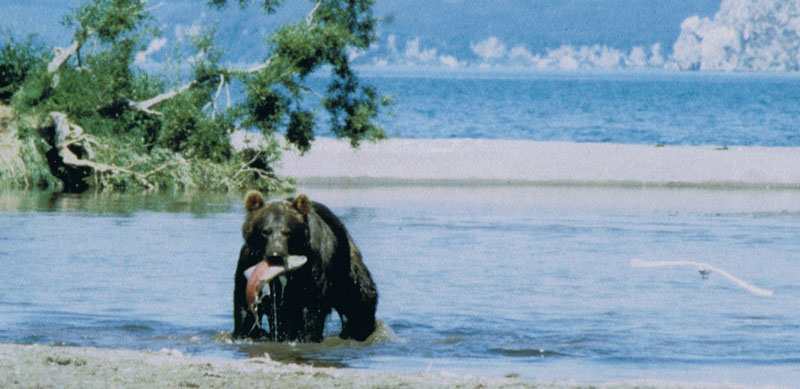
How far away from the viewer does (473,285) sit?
45.2 feet

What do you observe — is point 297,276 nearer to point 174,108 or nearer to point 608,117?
point 174,108

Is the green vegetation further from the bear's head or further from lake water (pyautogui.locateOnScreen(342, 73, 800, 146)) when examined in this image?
lake water (pyautogui.locateOnScreen(342, 73, 800, 146))

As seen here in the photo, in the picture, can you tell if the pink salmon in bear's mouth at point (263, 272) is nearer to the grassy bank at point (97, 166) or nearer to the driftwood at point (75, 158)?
the driftwood at point (75, 158)

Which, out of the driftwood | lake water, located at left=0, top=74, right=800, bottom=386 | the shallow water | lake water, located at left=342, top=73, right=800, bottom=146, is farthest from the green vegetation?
lake water, located at left=342, top=73, right=800, bottom=146

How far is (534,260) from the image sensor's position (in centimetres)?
1586

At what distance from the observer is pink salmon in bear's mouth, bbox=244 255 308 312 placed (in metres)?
8.92

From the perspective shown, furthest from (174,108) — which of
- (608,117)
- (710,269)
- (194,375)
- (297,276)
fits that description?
(608,117)

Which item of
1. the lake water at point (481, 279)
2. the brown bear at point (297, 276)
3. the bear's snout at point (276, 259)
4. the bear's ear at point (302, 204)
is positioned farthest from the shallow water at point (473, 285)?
the bear's ear at point (302, 204)

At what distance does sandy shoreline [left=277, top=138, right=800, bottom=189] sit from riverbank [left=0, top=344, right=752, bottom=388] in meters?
19.4

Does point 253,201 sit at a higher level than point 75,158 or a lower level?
lower

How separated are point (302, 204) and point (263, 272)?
0.51 metres

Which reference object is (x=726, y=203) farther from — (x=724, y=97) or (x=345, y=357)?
(x=724, y=97)

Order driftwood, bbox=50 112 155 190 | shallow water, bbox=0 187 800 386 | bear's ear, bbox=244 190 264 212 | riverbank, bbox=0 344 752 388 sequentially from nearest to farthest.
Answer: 1. riverbank, bbox=0 344 752 388
2. bear's ear, bbox=244 190 264 212
3. shallow water, bbox=0 187 800 386
4. driftwood, bbox=50 112 155 190

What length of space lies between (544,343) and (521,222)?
9.90m
